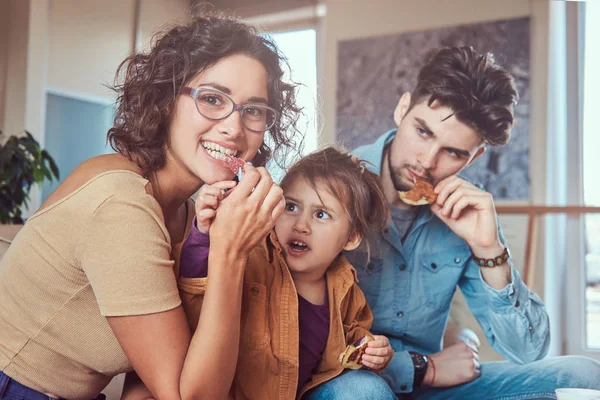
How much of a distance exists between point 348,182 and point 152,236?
0.52 metres

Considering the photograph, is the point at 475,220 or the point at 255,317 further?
the point at 475,220

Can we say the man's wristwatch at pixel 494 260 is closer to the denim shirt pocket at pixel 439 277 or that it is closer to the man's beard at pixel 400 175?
the denim shirt pocket at pixel 439 277

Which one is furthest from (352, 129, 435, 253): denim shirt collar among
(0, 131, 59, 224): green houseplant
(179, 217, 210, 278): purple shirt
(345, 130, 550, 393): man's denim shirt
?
(0, 131, 59, 224): green houseplant

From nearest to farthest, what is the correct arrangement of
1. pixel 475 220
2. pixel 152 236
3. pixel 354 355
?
pixel 152 236, pixel 354 355, pixel 475 220

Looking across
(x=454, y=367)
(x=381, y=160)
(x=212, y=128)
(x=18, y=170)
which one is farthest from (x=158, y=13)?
(x=454, y=367)

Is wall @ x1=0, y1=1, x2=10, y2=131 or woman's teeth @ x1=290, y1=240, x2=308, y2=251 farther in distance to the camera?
wall @ x1=0, y1=1, x2=10, y2=131

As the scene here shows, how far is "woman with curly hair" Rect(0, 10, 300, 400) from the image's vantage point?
103 cm

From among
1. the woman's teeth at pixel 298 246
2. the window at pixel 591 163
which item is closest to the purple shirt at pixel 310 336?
the woman's teeth at pixel 298 246

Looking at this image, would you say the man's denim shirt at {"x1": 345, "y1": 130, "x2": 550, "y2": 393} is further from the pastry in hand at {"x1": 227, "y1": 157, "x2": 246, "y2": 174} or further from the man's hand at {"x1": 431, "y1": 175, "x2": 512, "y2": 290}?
the pastry in hand at {"x1": 227, "y1": 157, "x2": 246, "y2": 174}

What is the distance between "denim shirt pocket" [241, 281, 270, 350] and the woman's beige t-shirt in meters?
0.25

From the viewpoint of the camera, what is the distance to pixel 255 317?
4.21 ft

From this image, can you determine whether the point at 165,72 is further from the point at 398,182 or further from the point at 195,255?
the point at 398,182

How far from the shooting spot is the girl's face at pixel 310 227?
1.35 meters

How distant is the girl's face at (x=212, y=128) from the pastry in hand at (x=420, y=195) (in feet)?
1.63
